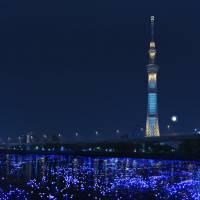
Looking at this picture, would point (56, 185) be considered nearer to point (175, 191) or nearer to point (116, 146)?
point (175, 191)

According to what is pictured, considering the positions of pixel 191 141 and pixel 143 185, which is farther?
pixel 191 141

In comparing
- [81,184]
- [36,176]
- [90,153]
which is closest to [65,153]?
[90,153]

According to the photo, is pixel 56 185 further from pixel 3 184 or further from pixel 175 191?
pixel 175 191

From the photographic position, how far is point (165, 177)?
68.8 metres

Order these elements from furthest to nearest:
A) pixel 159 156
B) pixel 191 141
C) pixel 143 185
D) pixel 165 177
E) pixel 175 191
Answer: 1. pixel 191 141
2. pixel 159 156
3. pixel 165 177
4. pixel 143 185
5. pixel 175 191

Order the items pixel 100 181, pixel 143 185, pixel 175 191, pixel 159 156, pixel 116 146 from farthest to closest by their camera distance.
A: 1. pixel 116 146
2. pixel 159 156
3. pixel 100 181
4. pixel 143 185
5. pixel 175 191

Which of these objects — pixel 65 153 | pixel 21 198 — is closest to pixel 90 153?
pixel 65 153

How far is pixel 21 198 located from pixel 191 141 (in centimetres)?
11356

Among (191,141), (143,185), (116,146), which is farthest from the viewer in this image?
(116,146)

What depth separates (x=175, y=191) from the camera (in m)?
53.2

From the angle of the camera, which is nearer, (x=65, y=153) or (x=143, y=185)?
(x=143, y=185)

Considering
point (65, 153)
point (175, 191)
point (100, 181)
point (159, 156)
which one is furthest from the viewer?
point (65, 153)

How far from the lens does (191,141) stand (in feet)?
519

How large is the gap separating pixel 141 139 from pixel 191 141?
36.9 feet
